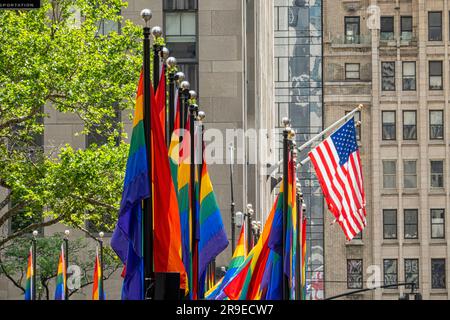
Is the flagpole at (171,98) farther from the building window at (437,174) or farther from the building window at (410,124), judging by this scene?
the building window at (437,174)

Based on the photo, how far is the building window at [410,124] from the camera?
4688 inches

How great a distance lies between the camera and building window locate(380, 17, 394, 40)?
120312 mm

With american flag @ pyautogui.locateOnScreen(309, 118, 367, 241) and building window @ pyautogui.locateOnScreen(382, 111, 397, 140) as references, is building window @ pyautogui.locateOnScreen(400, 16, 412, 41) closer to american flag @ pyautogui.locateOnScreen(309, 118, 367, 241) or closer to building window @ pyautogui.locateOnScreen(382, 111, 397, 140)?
building window @ pyautogui.locateOnScreen(382, 111, 397, 140)

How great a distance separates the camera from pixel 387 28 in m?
121

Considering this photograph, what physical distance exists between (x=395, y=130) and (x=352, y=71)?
6273mm

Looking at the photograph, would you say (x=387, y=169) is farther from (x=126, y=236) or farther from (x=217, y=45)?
(x=126, y=236)

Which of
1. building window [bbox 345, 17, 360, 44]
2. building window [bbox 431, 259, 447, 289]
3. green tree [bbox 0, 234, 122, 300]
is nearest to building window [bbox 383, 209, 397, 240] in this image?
building window [bbox 431, 259, 447, 289]

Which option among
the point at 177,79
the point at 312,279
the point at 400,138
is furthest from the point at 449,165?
the point at 177,79

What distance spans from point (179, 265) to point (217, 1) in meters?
39.0

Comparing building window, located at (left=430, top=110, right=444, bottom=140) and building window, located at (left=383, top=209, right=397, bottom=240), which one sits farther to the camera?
building window, located at (left=430, top=110, right=444, bottom=140)

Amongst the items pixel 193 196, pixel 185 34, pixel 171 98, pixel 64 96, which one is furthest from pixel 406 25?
pixel 171 98

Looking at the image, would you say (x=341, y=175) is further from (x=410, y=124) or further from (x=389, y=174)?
(x=410, y=124)

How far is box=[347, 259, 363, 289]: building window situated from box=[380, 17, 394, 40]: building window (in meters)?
19.6

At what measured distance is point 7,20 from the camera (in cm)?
4262
